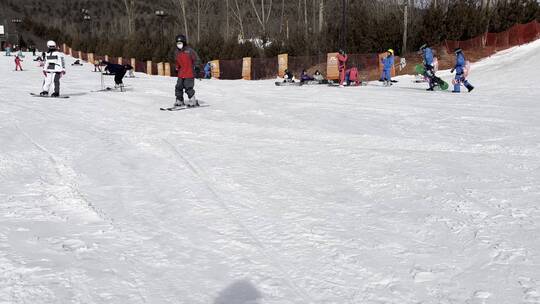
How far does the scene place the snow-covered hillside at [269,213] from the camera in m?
2.58

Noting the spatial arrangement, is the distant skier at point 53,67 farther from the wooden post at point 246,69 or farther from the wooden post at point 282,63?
the wooden post at point 246,69

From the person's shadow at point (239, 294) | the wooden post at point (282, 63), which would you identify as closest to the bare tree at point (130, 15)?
the wooden post at point (282, 63)

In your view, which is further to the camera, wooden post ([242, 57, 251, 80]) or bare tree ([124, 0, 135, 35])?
bare tree ([124, 0, 135, 35])

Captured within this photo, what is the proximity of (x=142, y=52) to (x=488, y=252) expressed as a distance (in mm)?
47372

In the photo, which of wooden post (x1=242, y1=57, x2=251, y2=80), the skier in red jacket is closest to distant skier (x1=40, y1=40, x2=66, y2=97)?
the skier in red jacket

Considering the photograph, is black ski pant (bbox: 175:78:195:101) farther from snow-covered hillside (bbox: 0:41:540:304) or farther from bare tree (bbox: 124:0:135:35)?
bare tree (bbox: 124:0:135:35)

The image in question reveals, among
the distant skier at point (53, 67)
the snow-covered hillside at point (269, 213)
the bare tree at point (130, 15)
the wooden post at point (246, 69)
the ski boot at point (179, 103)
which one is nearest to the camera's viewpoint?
the snow-covered hillside at point (269, 213)

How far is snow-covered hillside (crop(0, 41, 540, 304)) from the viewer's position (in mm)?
2578

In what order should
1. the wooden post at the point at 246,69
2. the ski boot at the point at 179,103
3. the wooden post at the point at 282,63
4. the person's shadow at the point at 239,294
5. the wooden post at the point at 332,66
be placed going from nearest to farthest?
the person's shadow at the point at 239,294 < the ski boot at the point at 179,103 < the wooden post at the point at 332,66 < the wooden post at the point at 282,63 < the wooden post at the point at 246,69

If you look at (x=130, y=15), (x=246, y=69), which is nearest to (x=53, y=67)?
(x=246, y=69)

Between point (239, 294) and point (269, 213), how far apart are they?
4.06 ft

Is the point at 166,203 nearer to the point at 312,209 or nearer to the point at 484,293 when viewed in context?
the point at 312,209

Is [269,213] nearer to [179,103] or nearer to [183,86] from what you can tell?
[179,103]

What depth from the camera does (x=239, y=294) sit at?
2.52 metres
